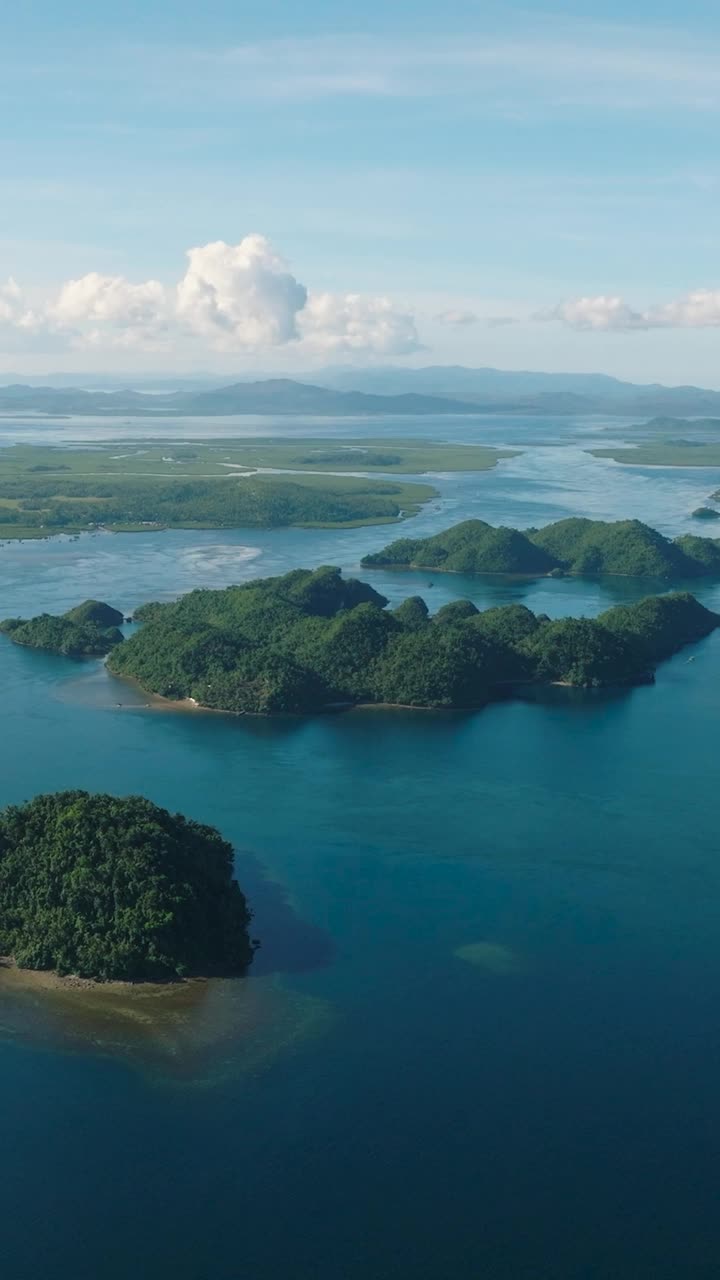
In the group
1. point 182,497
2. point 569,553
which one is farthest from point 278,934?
point 182,497

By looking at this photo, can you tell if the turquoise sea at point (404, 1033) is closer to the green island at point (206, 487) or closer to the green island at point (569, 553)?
the green island at point (569, 553)

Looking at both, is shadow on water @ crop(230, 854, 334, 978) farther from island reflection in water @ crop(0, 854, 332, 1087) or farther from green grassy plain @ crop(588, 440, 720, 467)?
green grassy plain @ crop(588, 440, 720, 467)

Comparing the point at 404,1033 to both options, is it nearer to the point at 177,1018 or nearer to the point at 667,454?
the point at 177,1018

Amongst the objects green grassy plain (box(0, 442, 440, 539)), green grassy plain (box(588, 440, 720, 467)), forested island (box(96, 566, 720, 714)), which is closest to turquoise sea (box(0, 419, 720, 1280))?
forested island (box(96, 566, 720, 714))

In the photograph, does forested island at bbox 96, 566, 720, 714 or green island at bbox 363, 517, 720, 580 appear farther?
green island at bbox 363, 517, 720, 580

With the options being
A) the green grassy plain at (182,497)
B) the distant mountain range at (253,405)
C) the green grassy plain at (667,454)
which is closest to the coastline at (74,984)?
the green grassy plain at (182,497)

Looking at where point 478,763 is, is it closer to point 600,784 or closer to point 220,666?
point 600,784
